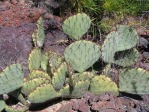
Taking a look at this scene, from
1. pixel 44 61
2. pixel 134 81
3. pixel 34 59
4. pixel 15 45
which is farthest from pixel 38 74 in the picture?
pixel 134 81

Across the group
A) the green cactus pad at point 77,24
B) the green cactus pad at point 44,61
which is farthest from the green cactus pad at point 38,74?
the green cactus pad at point 77,24

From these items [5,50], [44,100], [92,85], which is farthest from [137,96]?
[5,50]

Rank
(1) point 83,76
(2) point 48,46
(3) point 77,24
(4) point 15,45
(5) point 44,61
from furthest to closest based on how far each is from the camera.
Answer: (2) point 48,46, (4) point 15,45, (3) point 77,24, (5) point 44,61, (1) point 83,76

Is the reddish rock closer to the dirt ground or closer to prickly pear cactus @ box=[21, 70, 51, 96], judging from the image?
the dirt ground

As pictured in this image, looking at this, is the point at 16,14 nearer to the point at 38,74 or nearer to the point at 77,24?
the point at 77,24

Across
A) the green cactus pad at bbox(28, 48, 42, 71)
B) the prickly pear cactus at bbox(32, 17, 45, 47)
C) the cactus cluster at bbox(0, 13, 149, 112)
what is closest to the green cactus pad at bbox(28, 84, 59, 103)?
the cactus cluster at bbox(0, 13, 149, 112)

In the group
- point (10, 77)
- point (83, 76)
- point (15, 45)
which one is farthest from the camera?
point (15, 45)
